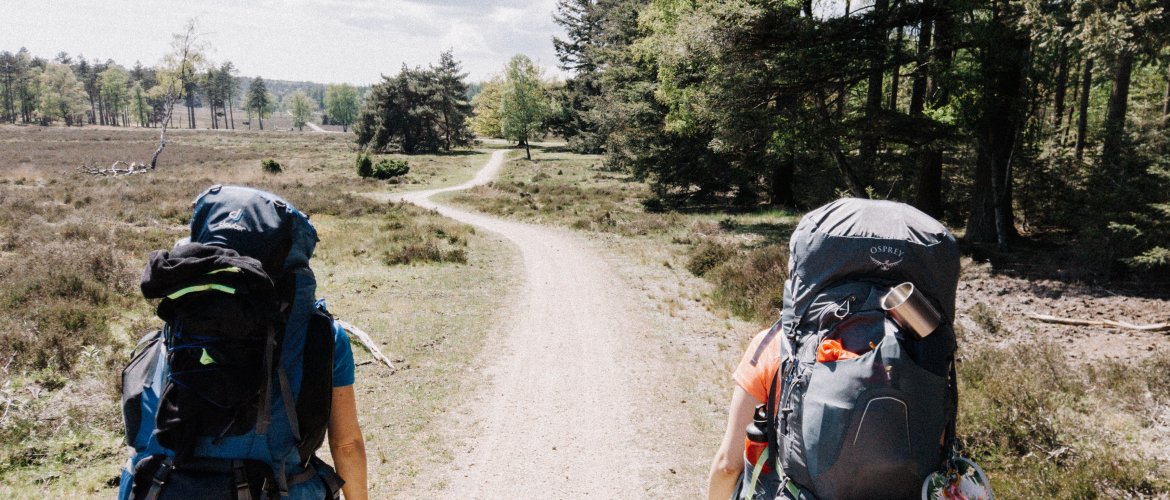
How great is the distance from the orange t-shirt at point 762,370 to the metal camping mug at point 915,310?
18.5 inches

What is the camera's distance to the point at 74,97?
94.6 m

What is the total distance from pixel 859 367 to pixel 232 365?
191 cm

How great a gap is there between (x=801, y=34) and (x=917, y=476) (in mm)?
13081

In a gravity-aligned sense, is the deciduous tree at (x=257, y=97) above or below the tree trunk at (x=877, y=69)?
above

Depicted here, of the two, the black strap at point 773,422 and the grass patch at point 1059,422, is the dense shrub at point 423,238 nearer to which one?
the grass patch at point 1059,422

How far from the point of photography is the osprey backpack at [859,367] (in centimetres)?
159

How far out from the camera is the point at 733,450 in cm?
216

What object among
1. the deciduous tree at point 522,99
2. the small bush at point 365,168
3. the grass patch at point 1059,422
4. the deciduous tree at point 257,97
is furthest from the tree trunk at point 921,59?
the deciduous tree at point 257,97

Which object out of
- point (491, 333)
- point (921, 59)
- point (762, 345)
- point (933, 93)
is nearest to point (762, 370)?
point (762, 345)

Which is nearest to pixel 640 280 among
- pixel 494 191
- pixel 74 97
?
pixel 494 191

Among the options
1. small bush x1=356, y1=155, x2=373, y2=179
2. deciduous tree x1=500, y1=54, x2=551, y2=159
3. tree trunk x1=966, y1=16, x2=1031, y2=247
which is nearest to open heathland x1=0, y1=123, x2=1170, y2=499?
tree trunk x1=966, y1=16, x2=1031, y2=247

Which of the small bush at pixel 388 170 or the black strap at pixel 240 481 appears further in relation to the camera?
the small bush at pixel 388 170

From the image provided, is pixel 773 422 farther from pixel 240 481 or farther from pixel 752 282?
pixel 752 282

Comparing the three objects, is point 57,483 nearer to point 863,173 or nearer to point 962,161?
point 863,173
